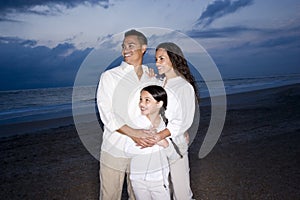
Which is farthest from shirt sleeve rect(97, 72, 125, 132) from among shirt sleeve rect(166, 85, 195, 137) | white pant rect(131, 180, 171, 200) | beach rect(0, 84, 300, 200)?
beach rect(0, 84, 300, 200)

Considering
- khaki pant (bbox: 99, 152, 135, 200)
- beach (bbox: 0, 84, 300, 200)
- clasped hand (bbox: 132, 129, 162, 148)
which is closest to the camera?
clasped hand (bbox: 132, 129, 162, 148)

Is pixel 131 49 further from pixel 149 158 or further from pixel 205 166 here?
pixel 205 166

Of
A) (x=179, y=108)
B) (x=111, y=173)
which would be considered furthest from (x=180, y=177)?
(x=179, y=108)

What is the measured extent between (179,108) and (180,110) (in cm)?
2

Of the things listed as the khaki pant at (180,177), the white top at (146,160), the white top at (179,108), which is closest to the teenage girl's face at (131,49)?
the white top at (179,108)

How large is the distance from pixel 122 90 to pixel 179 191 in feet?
4.12

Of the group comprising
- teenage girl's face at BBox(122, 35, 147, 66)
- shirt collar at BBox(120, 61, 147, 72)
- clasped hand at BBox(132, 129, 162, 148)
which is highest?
teenage girl's face at BBox(122, 35, 147, 66)

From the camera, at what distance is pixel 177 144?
Answer: 3.09 metres

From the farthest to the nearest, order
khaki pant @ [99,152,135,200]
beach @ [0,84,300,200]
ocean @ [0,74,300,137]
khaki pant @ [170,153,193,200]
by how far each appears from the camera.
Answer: ocean @ [0,74,300,137]
beach @ [0,84,300,200]
khaki pant @ [170,153,193,200]
khaki pant @ [99,152,135,200]

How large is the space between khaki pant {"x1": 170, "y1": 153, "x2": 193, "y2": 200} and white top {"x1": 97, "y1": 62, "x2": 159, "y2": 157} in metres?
0.60

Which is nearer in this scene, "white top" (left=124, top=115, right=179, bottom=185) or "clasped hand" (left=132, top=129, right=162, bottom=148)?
"clasped hand" (left=132, top=129, right=162, bottom=148)

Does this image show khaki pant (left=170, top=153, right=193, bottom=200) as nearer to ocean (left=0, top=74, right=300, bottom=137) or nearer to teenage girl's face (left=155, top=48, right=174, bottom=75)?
teenage girl's face (left=155, top=48, right=174, bottom=75)

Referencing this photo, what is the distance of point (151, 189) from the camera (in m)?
2.91

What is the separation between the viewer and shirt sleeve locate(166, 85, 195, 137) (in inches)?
113
